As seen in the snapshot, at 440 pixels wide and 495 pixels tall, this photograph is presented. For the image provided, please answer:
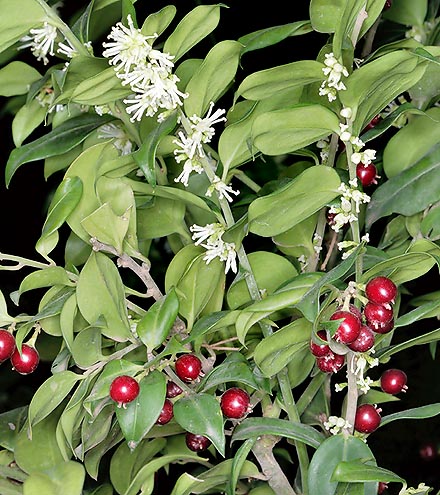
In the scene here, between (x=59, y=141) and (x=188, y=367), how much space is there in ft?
0.91

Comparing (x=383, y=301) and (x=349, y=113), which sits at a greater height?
(x=349, y=113)

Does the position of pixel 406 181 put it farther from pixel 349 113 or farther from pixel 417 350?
pixel 417 350

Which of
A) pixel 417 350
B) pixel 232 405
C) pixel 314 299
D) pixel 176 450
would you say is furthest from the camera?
pixel 417 350

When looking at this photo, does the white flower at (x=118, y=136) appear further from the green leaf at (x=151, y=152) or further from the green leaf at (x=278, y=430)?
the green leaf at (x=278, y=430)

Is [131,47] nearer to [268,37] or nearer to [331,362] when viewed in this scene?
[268,37]

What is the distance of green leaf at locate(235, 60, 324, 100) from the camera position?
2.33ft

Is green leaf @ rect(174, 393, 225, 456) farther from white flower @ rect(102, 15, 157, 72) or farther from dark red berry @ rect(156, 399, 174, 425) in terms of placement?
white flower @ rect(102, 15, 157, 72)

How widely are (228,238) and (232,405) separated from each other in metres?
0.15

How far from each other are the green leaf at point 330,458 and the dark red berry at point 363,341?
9cm

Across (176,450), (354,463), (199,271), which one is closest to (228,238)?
(199,271)

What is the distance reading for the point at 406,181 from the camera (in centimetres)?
90

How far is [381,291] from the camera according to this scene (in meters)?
0.71

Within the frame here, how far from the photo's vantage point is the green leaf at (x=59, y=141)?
0.89m

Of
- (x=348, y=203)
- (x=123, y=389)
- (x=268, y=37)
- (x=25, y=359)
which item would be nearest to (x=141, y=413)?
(x=123, y=389)
